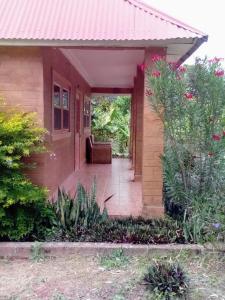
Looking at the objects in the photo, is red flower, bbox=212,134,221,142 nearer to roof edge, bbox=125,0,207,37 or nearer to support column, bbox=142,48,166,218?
support column, bbox=142,48,166,218

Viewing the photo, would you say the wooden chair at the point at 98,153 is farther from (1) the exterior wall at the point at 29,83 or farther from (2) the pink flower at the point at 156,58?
(2) the pink flower at the point at 156,58

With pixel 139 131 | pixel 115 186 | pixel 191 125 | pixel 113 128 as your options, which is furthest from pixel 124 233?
pixel 113 128

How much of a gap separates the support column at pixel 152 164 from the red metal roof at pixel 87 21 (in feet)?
3.66

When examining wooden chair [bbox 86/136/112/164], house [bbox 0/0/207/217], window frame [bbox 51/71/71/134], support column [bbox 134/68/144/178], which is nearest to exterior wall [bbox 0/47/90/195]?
house [bbox 0/0/207/217]

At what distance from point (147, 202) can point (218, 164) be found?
4.45ft

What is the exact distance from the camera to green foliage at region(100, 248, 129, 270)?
15.3ft

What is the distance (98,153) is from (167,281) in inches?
401

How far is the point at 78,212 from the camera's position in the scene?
5.50 metres

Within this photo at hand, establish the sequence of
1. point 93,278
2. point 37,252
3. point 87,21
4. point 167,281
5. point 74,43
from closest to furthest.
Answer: point 167,281 → point 93,278 → point 37,252 → point 74,43 → point 87,21

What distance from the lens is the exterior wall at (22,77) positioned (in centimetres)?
600

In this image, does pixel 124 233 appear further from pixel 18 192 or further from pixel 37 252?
pixel 18 192

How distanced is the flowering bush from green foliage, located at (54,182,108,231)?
3.90ft

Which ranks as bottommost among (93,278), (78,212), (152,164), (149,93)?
(93,278)

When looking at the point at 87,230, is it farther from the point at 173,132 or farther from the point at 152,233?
the point at 173,132
